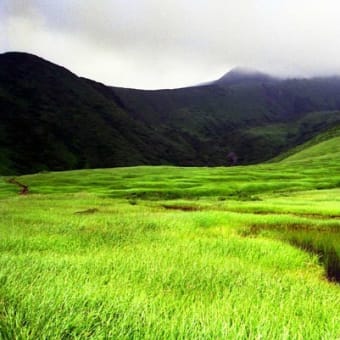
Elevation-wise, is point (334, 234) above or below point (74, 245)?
below

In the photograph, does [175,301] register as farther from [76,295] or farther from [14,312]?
[14,312]

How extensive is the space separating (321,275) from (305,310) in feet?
21.9

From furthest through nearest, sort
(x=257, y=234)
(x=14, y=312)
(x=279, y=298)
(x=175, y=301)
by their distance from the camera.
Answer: (x=257, y=234)
(x=279, y=298)
(x=175, y=301)
(x=14, y=312)

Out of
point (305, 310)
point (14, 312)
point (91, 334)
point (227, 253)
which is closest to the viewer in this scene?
point (91, 334)

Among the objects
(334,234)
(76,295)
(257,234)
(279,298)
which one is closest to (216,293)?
(279,298)

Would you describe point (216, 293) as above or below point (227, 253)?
above

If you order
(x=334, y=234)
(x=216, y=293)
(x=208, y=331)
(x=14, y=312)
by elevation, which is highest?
(x=14, y=312)

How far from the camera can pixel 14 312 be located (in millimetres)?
5629

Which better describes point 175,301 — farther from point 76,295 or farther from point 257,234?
point 257,234

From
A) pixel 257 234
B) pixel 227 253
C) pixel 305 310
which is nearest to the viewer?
pixel 305 310

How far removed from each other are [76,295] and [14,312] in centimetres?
121

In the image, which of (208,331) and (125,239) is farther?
(125,239)

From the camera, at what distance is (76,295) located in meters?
6.70

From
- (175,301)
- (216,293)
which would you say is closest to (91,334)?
(175,301)
